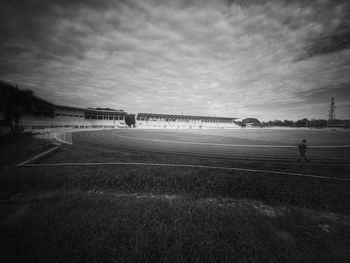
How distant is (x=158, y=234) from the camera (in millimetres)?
2906

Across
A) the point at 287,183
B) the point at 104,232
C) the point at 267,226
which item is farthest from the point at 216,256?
the point at 287,183

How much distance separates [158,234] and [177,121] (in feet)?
289

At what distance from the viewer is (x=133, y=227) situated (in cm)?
311

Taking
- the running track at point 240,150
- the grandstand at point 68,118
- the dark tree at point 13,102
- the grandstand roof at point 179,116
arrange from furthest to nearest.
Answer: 1. the grandstand roof at point 179,116
2. the grandstand at point 68,118
3. the dark tree at point 13,102
4. the running track at point 240,150

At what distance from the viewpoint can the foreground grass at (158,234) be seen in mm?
2436

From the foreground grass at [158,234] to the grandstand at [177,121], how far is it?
Result: 63549mm

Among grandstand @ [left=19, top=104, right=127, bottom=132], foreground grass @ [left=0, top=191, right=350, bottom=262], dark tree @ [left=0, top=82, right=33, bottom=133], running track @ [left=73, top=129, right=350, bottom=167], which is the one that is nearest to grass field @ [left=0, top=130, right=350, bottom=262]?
foreground grass @ [left=0, top=191, right=350, bottom=262]

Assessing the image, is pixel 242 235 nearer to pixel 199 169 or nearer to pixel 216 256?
pixel 216 256

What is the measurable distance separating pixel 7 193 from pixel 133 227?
15.9 feet

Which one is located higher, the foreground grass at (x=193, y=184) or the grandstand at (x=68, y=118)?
the grandstand at (x=68, y=118)

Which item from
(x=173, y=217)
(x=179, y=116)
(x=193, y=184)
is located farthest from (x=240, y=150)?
(x=179, y=116)

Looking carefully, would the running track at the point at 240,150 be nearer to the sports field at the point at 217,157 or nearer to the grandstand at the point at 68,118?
the sports field at the point at 217,157

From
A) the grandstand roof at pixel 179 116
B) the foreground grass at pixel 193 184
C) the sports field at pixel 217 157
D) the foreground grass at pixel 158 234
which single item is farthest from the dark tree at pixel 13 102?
the grandstand roof at pixel 179 116

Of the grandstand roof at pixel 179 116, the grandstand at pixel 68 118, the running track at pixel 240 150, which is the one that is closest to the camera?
the running track at pixel 240 150
